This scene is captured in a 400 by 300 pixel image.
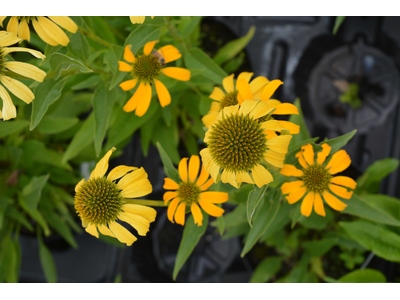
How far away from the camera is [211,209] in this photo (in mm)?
624

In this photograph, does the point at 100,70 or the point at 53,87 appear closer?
the point at 53,87

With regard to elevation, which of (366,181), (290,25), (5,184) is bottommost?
(5,184)

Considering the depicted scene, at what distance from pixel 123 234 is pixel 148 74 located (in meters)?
0.35

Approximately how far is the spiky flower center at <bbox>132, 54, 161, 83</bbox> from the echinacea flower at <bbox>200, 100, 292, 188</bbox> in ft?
0.74

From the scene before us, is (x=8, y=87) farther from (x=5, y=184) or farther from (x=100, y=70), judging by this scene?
(x=5, y=184)

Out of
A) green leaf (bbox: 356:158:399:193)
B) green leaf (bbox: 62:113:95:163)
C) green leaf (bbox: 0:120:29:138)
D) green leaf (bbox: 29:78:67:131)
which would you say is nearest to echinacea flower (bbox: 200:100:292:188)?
green leaf (bbox: 29:78:67:131)

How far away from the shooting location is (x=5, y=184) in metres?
1.00

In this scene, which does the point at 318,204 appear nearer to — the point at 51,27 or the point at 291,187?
the point at 291,187

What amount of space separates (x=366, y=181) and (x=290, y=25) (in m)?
0.74

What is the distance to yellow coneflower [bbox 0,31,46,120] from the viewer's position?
56 centimetres

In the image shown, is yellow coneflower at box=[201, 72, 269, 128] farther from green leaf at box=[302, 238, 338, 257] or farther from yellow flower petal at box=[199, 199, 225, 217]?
green leaf at box=[302, 238, 338, 257]

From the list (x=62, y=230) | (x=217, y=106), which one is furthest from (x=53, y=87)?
(x=62, y=230)

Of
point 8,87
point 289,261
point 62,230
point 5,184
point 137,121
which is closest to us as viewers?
point 8,87

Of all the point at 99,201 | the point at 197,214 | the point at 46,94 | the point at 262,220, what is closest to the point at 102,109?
the point at 46,94
